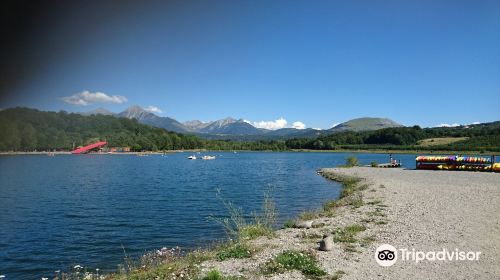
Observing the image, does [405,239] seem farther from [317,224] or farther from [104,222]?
→ [104,222]

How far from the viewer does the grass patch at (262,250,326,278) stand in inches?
389

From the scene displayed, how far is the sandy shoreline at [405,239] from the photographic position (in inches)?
386

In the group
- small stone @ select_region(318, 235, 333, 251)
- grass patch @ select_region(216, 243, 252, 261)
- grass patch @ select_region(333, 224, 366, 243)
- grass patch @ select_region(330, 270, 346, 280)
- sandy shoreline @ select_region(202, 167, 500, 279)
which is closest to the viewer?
grass patch @ select_region(330, 270, 346, 280)

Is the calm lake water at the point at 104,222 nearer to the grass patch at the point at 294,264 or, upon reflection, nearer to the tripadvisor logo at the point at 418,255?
the grass patch at the point at 294,264

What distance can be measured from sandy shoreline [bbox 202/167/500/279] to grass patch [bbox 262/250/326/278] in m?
0.25

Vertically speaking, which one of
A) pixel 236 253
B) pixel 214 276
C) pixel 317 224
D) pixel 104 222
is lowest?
pixel 104 222

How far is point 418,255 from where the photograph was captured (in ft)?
36.8

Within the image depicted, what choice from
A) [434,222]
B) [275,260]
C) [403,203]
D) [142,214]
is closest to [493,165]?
[403,203]

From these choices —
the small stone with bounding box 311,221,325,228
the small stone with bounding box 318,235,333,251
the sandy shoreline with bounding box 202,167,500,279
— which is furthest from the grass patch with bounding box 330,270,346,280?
the small stone with bounding box 311,221,325,228

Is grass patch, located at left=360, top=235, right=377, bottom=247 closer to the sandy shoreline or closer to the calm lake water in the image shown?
the sandy shoreline

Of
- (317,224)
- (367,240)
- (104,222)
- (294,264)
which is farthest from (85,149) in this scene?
(294,264)

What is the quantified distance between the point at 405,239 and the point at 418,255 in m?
2.18

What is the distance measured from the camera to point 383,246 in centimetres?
1244

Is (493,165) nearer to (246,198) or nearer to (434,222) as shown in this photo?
(246,198)
